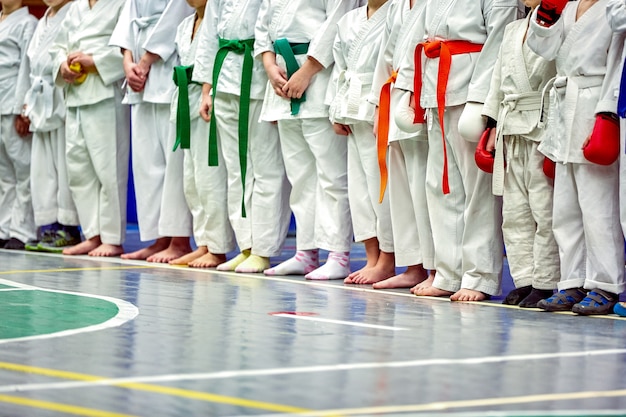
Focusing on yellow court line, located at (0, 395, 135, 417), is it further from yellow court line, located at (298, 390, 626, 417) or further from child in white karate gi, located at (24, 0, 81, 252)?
child in white karate gi, located at (24, 0, 81, 252)

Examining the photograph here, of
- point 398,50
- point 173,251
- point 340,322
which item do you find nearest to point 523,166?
point 398,50

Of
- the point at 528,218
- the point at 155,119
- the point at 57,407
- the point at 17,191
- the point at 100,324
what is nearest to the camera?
the point at 57,407

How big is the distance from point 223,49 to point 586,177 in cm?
263

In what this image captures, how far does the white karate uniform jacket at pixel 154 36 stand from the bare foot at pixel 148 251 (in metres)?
0.90

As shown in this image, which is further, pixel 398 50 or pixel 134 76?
pixel 134 76

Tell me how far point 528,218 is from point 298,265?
1796 millimetres

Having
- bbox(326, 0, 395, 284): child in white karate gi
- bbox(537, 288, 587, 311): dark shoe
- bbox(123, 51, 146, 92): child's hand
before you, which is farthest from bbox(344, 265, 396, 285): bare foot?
bbox(123, 51, 146, 92): child's hand

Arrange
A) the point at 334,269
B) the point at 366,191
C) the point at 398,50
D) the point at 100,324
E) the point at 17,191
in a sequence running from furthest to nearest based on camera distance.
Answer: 1. the point at 17,191
2. the point at 334,269
3. the point at 366,191
4. the point at 398,50
5. the point at 100,324

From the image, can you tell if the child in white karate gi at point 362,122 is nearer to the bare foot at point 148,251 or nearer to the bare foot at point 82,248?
the bare foot at point 148,251

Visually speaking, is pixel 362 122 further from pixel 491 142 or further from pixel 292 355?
pixel 292 355

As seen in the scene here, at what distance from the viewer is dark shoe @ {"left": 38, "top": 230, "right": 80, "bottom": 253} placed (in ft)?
25.4

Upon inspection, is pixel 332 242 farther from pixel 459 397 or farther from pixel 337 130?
pixel 459 397

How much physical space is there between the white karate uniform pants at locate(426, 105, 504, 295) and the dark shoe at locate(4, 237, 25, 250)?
3.85 meters

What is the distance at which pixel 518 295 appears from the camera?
4.81 meters
